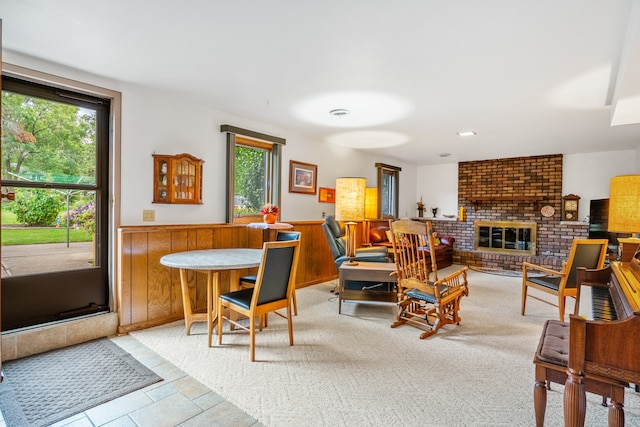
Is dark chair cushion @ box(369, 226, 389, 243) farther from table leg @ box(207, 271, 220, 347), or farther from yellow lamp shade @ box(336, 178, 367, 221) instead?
table leg @ box(207, 271, 220, 347)

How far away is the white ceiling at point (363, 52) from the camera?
5.96 ft

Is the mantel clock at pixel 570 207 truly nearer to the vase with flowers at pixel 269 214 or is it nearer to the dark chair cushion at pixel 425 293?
the dark chair cushion at pixel 425 293

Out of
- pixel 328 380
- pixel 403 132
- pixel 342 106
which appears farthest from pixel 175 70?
pixel 403 132

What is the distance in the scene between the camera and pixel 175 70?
2.66 metres

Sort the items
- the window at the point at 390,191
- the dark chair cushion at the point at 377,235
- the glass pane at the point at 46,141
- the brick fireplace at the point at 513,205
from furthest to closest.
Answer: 1. the window at the point at 390,191
2. the brick fireplace at the point at 513,205
3. the dark chair cushion at the point at 377,235
4. the glass pane at the point at 46,141

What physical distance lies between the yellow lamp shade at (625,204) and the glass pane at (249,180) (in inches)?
141

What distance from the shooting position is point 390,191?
704 cm

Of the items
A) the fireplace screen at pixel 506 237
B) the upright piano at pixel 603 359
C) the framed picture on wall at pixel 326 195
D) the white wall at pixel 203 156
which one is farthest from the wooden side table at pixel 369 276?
the fireplace screen at pixel 506 237

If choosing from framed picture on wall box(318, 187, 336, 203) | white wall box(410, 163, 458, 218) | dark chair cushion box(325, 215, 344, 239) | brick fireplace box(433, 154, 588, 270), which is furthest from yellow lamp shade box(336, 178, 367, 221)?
brick fireplace box(433, 154, 588, 270)

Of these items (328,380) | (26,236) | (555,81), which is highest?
(555,81)

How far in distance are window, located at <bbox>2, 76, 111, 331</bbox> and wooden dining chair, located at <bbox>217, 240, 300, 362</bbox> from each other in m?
1.34

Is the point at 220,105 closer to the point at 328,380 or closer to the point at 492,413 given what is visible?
the point at 328,380

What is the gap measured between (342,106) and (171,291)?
103 inches

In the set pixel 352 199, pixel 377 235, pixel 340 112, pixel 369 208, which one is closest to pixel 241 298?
pixel 352 199
